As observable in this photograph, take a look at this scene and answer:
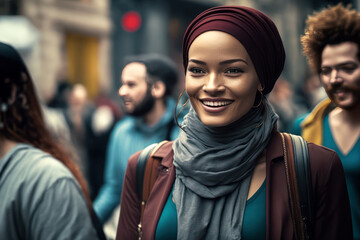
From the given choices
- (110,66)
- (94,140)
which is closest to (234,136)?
(94,140)

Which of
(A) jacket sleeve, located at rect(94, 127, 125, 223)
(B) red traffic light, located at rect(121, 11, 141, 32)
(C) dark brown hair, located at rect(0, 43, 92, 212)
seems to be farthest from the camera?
(B) red traffic light, located at rect(121, 11, 141, 32)

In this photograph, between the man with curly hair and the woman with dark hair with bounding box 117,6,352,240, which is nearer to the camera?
the woman with dark hair with bounding box 117,6,352,240

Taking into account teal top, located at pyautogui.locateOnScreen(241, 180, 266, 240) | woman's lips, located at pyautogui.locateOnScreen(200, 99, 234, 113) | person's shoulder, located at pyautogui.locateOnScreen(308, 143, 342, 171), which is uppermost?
woman's lips, located at pyautogui.locateOnScreen(200, 99, 234, 113)

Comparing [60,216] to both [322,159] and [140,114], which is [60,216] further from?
[140,114]

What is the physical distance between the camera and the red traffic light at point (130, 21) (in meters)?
15.2

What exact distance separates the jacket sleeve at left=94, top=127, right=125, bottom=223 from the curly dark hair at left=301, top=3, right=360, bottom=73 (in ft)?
6.22

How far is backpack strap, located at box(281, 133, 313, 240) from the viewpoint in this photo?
176 centimetres

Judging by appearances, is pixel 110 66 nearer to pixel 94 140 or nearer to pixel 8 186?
pixel 94 140

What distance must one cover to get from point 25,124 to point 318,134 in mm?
1841

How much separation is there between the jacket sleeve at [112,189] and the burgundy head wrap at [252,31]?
1.94 metres

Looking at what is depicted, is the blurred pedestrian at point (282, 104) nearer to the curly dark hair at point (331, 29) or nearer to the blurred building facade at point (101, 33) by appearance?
the curly dark hair at point (331, 29)

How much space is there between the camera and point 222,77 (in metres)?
1.84

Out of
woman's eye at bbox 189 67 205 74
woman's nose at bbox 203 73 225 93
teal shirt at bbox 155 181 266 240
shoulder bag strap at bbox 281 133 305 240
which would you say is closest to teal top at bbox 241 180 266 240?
teal shirt at bbox 155 181 266 240

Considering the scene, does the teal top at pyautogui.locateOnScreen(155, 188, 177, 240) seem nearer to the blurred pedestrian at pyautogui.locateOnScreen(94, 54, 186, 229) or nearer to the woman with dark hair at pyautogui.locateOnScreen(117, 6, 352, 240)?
the woman with dark hair at pyautogui.locateOnScreen(117, 6, 352, 240)
